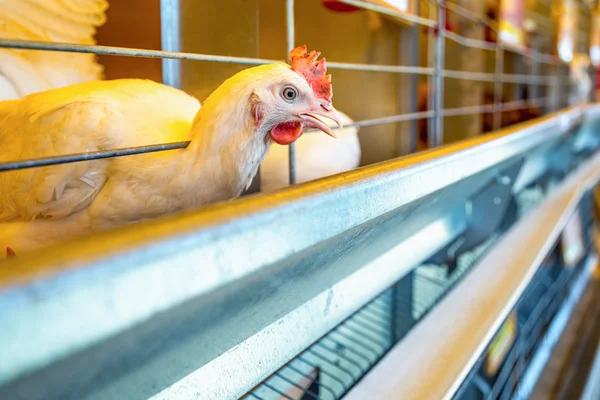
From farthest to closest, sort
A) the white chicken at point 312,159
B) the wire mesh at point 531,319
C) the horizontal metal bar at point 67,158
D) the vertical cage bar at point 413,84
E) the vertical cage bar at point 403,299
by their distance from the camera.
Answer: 1. the vertical cage bar at point 413,84
2. the vertical cage bar at point 403,299
3. the wire mesh at point 531,319
4. the white chicken at point 312,159
5. the horizontal metal bar at point 67,158

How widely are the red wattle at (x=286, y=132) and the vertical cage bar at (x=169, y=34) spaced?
248 mm

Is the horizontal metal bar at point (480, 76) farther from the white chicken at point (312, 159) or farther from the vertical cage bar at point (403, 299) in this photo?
the vertical cage bar at point (403, 299)

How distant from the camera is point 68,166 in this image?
1.96 ft

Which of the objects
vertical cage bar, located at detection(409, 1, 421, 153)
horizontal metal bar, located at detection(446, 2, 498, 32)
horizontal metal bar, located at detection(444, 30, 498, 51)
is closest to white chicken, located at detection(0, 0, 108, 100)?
horizontal metal bar, located at detection(446, 2, 498, 32)

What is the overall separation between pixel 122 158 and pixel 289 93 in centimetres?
24

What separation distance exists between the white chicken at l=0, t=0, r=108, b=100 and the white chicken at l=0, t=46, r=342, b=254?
0.46 ft

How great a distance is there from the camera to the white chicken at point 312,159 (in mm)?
981

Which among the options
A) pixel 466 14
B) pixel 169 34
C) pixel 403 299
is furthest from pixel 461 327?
pixel 466 14

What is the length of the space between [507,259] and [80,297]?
1.33 meters

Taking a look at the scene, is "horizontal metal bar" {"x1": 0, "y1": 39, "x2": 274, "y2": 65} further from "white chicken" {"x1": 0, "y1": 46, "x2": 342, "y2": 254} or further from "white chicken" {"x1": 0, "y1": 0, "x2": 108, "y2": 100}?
"white chicken" {"x1": 0, "y1": 0, "x2": 108, "y2": 100}

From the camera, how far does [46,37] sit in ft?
2.69

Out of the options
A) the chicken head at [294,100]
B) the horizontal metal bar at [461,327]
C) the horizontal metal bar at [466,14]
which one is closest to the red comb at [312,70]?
the chicken head at [294,100]

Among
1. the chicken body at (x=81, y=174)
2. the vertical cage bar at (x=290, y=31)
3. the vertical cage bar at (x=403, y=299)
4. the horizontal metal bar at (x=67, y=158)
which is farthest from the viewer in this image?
the vertical cage bar at (x=403, y=299)

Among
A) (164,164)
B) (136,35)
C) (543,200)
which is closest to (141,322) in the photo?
(164,164)
